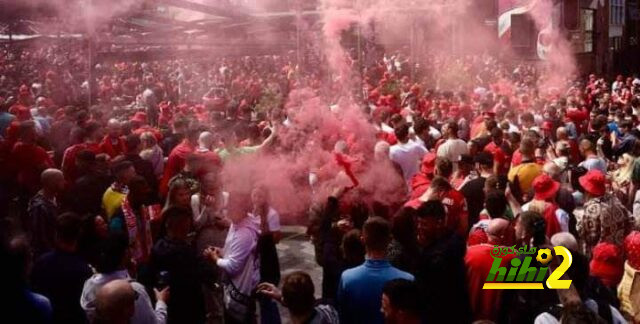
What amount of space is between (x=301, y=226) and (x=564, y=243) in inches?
221

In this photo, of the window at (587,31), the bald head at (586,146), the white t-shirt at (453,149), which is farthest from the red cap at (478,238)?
the window at (587,31)

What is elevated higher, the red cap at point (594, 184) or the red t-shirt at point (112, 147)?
the red t-shirt at point (112, 147)

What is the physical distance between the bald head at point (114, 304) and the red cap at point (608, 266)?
344 cm

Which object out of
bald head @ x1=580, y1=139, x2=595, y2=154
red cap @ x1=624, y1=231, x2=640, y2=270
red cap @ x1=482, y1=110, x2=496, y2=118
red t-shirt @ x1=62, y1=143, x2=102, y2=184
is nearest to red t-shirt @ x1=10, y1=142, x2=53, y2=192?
red t-shirt @ x1=62, y1=143, x2=102, y2=184

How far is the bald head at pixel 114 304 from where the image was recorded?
405 centimetres

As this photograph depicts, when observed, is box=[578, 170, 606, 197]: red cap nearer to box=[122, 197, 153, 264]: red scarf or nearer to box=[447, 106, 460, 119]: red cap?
box=[122, 197, 153, 264]: red scarf

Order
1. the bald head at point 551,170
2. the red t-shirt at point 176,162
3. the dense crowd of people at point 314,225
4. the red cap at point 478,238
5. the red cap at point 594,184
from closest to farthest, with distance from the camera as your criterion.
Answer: the dense crowd of people at point 314,225
the red cap at point 478,238
the red cap at point 594,184
the bald head at point 551,170
the red t-shirt at point 176,162

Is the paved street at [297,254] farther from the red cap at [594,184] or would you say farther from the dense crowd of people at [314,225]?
the red cap at [594,184]

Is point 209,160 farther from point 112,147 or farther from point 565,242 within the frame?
point 565,242

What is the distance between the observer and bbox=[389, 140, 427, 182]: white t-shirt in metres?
8.78

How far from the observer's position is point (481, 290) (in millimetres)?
5082

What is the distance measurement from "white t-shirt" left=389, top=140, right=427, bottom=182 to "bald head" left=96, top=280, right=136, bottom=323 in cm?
513

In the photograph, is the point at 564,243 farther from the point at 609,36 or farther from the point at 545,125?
the point at 609,36

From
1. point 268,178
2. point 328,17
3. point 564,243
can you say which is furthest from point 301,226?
point 564,243
